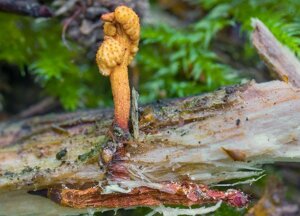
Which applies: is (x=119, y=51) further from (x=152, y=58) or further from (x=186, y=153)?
(x=152, y=58)

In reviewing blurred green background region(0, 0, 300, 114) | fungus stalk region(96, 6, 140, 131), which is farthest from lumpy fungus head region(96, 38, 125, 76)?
blurred green background region(0, 0, 300, 114)

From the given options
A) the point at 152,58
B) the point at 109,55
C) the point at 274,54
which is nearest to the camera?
the point at 109,55

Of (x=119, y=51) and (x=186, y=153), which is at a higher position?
(x=119, y=51)

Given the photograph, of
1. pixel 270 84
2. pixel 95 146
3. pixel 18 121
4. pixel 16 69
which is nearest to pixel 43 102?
pixel 16 69

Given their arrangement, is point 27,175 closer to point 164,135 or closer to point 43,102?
point 164,135

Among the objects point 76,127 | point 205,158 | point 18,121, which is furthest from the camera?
point 18,121

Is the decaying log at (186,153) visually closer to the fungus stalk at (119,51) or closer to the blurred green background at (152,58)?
the fungus stalk at (119,51)

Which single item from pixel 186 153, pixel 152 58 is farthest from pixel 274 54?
pixel 152 58

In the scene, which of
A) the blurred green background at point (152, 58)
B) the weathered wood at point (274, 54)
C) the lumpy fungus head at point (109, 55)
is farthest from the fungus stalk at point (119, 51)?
the blurred green background at point (152, 58)
